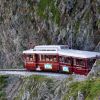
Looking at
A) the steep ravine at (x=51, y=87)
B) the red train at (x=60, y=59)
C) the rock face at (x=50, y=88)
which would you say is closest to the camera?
the rock face at (x=50, y=88)

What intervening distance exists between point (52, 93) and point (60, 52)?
9046mm

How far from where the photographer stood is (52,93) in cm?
5050

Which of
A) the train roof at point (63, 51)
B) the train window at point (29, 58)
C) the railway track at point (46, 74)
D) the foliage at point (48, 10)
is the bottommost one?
the railway track at point (46, 74)

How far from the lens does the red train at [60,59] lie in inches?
2110

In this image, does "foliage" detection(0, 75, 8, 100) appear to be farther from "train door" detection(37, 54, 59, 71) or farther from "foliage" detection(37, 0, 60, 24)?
"foliage" detection(37, 0, 60, 24)

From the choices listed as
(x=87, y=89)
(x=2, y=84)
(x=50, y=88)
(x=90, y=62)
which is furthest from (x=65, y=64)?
(x=87, y=89)

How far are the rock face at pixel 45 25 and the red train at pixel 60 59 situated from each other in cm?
428

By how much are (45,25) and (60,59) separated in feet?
47.2

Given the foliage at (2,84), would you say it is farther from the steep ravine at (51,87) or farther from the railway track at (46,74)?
the railway track at (46,74)

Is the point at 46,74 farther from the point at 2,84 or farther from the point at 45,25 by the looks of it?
the point at 45,25

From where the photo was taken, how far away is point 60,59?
190ft

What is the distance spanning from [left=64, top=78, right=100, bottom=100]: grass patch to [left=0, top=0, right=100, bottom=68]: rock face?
634 inches

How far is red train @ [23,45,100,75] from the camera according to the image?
176 ft

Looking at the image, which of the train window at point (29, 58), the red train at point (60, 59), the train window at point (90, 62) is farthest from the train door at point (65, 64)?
the train window at point (29, 58)
